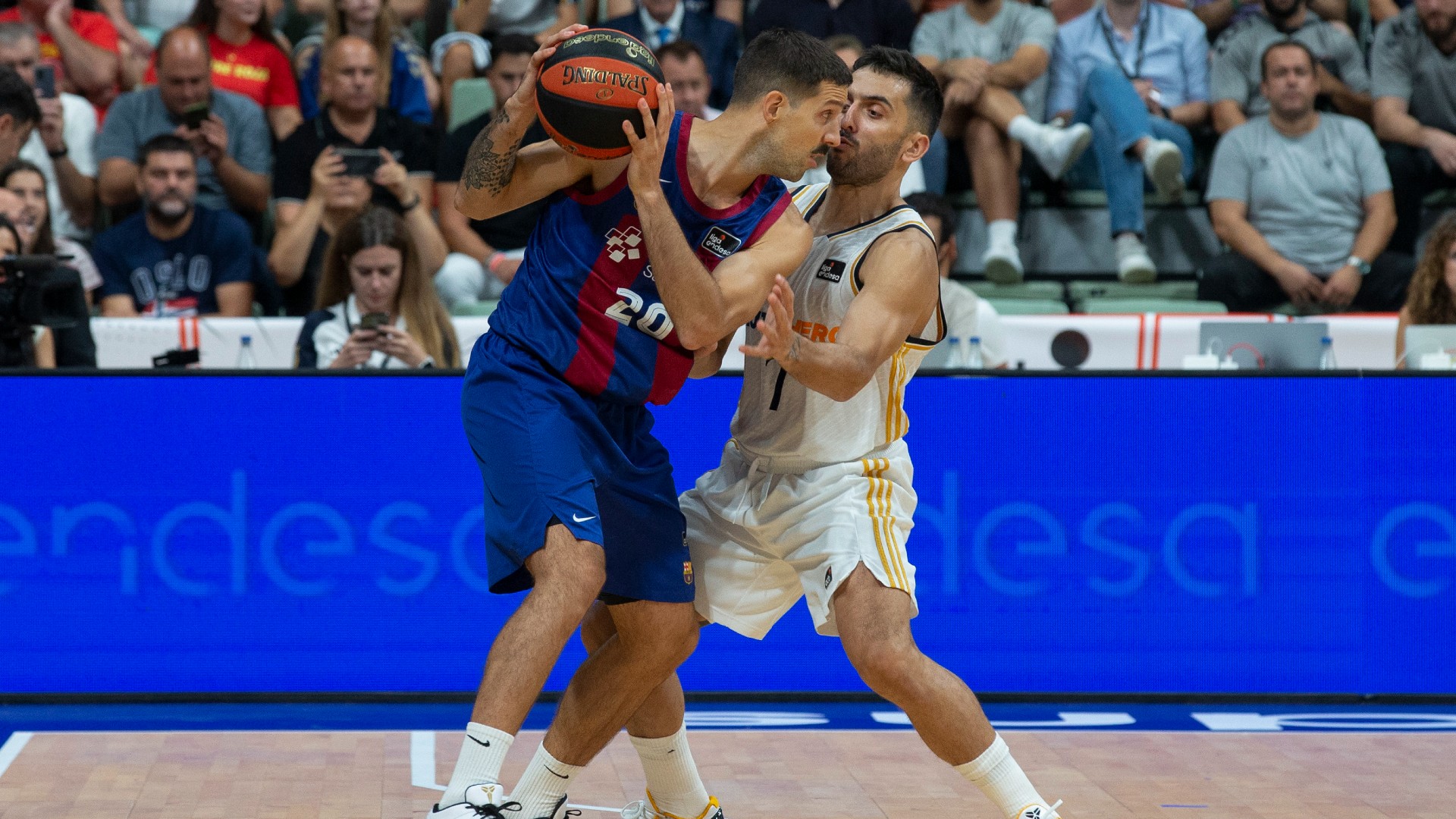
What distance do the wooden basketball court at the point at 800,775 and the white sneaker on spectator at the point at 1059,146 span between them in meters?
3.96

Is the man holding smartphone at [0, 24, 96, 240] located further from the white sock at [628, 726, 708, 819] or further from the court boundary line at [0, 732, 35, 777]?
the white sock at [628, 726, 708, 819]

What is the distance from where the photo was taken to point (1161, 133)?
8.82 m

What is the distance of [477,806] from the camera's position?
11.0 feet

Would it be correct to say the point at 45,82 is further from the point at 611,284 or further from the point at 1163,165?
the point at 1163,165

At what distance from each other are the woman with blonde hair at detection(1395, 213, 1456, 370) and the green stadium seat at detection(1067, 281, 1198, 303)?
5.36 feet

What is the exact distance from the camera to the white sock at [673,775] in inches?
163

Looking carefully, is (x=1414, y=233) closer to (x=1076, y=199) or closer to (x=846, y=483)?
(x=1076, y=199)

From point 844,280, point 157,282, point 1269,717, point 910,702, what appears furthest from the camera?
point 157,282

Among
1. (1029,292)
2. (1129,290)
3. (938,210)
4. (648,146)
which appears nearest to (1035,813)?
(648,146)

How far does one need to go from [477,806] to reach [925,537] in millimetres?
2764

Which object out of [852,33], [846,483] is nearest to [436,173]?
[852,33]

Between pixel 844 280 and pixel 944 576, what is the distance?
212 centimetres

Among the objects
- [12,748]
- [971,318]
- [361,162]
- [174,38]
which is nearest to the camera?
[12,748]

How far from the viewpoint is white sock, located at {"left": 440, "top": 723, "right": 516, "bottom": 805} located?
3.37 m
